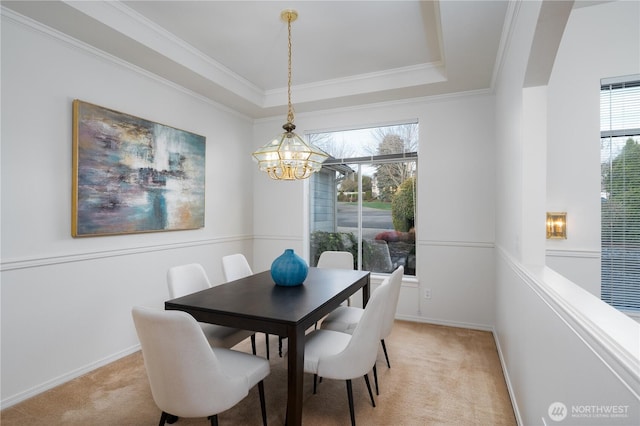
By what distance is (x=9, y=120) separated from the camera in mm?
2211

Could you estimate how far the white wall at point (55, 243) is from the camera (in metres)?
2.22

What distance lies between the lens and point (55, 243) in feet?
8.11

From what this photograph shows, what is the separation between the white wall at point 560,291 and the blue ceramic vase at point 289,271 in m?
1.44

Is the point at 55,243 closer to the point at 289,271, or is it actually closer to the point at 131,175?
the point at 131,175

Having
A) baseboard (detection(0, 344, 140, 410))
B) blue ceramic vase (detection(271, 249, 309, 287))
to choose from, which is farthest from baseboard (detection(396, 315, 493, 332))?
baseboard (detection(0, 344, 140, 410))

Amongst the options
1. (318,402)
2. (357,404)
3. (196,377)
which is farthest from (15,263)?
(357,404)

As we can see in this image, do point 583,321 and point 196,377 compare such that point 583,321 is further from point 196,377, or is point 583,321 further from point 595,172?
point 595,172

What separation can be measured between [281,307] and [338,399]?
858mm

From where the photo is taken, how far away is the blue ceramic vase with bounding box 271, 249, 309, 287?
7.98 ft

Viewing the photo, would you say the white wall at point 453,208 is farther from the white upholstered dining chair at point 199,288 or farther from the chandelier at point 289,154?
the white upholstered dining chair at point 199,288

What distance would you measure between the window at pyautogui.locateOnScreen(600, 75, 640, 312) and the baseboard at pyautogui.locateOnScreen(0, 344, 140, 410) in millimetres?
4318

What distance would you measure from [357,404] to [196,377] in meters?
Answer: 1.19

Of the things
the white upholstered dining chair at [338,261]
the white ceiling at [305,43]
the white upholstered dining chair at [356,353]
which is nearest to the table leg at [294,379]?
the white upholstered dining chair at [356,353]

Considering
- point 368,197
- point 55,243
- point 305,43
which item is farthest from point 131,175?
point 368,197
